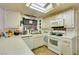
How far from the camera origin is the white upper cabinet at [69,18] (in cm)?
239

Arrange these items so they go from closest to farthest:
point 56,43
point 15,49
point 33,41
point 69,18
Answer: point 15,49 < point 69,18 < point 56,43 < point 33,41

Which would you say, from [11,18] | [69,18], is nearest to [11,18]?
[11,18]

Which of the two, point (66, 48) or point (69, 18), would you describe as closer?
point (66, 48)

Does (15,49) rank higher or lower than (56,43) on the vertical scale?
higher

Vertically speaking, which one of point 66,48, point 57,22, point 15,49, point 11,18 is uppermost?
point 11,18

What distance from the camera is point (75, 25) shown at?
244cm

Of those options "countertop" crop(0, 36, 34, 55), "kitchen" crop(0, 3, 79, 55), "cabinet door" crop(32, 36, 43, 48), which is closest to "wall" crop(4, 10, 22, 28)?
"kitchen" crop(0, 3, 79, 55)

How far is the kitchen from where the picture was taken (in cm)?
221

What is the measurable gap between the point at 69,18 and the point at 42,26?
1.32 meters

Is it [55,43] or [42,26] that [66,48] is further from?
[42,26]

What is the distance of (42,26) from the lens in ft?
11.6

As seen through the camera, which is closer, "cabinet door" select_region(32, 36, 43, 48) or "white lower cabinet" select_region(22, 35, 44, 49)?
"white lower cabinet" select_region(22, 35, 44, 49)

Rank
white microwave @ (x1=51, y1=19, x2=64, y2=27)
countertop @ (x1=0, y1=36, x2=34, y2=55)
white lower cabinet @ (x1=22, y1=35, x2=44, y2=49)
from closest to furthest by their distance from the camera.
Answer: countertop @ (x1=0, y1=36, x2=34, y2=55)
white microwave @ (x1=51, y1=19, x2=64, y2=27)
white lower cabinet @ (x1=22, y1=35, x2=44, y2=49)

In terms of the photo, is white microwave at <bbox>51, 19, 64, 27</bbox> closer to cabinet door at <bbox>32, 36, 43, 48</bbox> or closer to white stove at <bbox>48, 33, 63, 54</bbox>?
white stove at <bbox>48, 33, 63, 54</bbox>
